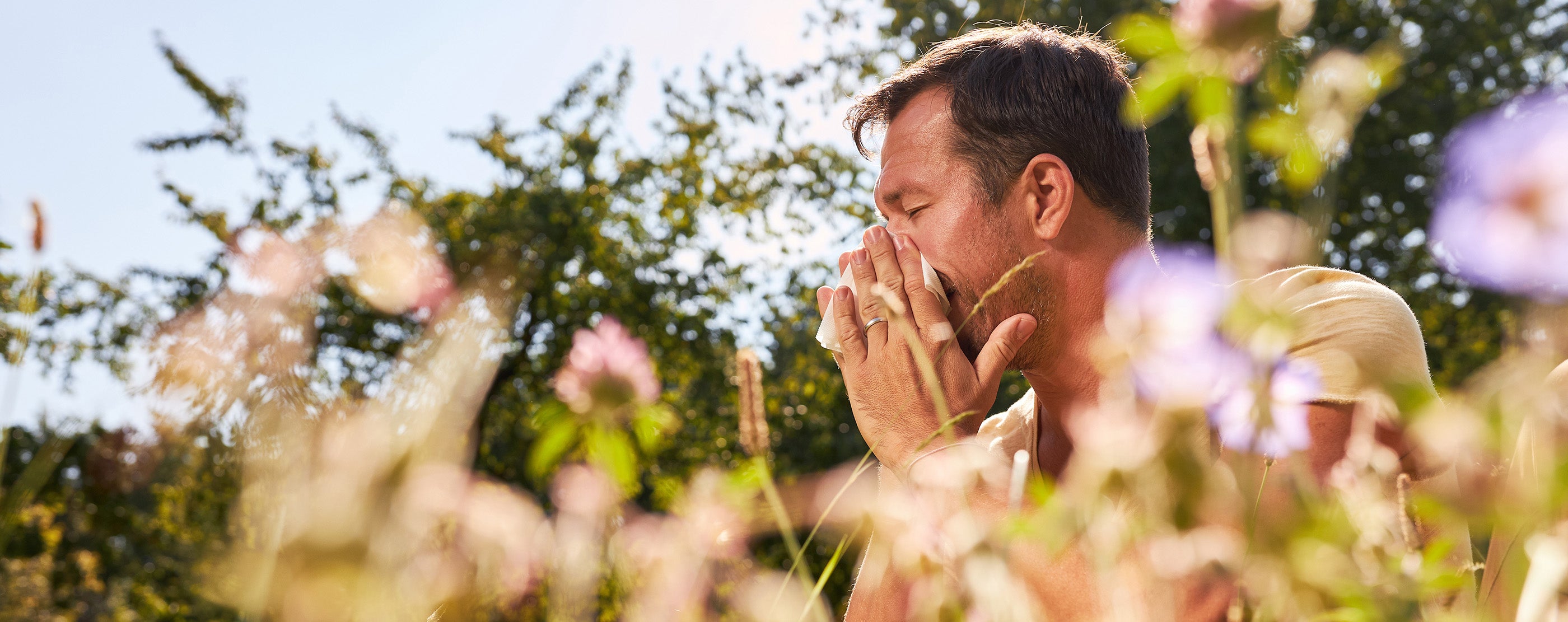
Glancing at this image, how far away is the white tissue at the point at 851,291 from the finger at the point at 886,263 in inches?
1.7

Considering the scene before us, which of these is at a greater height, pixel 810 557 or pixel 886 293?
pixel 886 293

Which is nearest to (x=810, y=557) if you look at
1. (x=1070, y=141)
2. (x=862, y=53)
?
(x=862, y=53)

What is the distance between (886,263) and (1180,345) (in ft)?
5.76

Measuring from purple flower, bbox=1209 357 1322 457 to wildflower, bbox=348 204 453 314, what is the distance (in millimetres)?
9733

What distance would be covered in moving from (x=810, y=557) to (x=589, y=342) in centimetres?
771

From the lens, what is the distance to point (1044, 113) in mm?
2455

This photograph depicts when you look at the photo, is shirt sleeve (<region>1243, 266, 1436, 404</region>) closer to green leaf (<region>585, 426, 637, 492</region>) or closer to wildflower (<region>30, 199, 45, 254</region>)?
green leaf (<region>585, 426, 637, 492</region>)

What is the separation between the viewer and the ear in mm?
2355

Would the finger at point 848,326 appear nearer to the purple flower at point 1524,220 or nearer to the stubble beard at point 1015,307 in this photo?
the stubble beard at point 1015,307

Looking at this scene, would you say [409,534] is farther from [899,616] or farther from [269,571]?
[899,616]

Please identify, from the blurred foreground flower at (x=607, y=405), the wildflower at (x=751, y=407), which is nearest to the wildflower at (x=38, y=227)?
the blurred foreground flower at (x=607, y=405)

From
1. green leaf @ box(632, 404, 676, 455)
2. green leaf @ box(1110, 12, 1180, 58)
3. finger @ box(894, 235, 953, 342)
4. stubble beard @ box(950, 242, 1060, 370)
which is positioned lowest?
stubble beard @ box(950, 242, 1060, 370)

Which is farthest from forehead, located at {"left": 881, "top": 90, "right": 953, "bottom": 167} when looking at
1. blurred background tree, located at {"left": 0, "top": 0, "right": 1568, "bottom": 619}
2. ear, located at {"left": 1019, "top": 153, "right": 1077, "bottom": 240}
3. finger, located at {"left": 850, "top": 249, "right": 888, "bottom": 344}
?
blurred background tree, located at {"left": 0, "top": 0, "right": 1568, "bottom": 619}

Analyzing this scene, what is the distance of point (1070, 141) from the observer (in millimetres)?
2455
